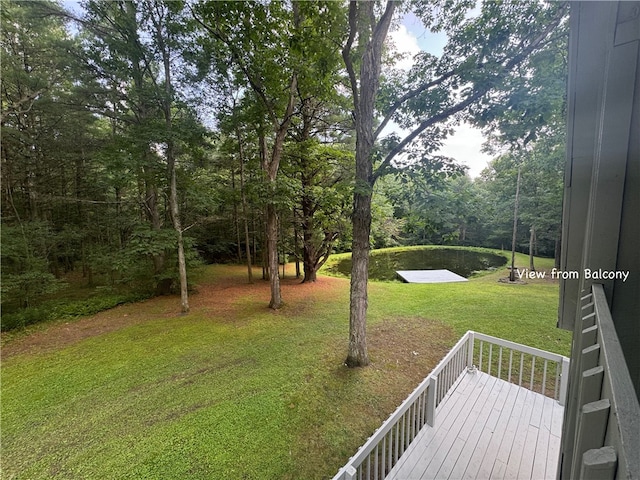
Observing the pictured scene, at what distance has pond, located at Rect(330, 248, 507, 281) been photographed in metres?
14.3

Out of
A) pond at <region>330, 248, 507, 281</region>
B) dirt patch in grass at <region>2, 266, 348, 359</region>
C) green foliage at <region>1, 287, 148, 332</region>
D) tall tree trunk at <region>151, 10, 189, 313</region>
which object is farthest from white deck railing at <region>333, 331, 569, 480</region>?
pond at <region>330, 248, 507, 281</region>

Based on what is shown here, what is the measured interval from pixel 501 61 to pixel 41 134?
10700mm

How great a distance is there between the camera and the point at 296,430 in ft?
9.42

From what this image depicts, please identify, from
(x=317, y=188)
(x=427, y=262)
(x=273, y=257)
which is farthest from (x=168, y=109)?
(x=427, y=262)

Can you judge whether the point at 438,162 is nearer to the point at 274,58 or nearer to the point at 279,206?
the point at 279,206

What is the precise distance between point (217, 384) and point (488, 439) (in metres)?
3.42

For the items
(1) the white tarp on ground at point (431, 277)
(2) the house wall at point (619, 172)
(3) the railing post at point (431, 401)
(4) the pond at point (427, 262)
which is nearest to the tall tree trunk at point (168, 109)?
(3) the railing post at point (431, 401)

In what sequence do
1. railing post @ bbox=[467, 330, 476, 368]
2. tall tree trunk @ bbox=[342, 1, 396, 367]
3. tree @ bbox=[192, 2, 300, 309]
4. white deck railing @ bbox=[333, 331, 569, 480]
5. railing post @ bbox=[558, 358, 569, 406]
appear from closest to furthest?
white deck railing @ bbox=[333, 331, 569, 480] → railing post @ bbox=[558, 358, 569, 406] → tall tree trunk @ bbox=[342, 1, 396, 367] → railing post @ bbox=[467, 330, 476, 368] → tree @ bbox=[192, 2, 300, 309]

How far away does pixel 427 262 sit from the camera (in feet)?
56.6

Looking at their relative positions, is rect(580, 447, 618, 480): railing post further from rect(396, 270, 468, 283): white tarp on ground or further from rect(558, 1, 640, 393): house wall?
rect(396, 270, 468, 283): white tarp on ground

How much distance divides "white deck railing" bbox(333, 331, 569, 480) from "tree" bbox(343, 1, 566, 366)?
4.17 ft

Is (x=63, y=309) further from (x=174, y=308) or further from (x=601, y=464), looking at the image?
(x=601, y=464)

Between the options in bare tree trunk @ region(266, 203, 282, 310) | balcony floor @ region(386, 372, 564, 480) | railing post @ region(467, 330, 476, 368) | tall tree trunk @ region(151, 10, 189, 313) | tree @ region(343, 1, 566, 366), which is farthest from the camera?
bare tree trunk @ region(266, 203, 282, 310)

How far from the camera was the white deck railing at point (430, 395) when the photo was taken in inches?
81.2
